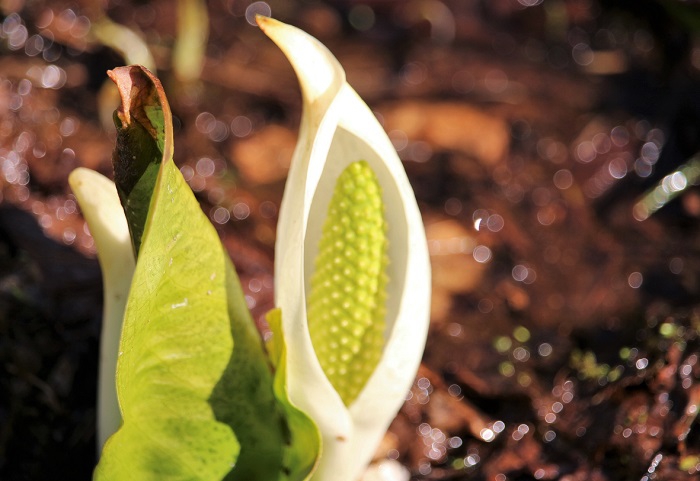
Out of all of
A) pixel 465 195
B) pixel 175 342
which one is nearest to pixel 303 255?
pixel 175 342

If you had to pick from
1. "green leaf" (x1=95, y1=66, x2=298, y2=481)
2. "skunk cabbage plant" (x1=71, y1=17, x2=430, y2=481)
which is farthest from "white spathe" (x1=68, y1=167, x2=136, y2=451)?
"green leaf" (x1=95, y1=66, x2=298, y2=481)

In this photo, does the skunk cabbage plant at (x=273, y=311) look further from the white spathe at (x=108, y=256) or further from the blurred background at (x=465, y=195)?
→ the blurred background at (x=465, y=195)

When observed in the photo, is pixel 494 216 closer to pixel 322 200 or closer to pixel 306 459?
pixel 322 200

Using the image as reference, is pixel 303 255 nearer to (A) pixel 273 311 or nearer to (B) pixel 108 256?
(A) pixel 273 311

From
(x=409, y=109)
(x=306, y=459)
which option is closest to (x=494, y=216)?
(x=409, y=109)

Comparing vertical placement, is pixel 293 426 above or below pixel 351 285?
below

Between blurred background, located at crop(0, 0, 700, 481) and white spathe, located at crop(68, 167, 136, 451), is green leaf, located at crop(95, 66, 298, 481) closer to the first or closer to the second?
white spathe, located at crop(68, 167, 136, 451)
